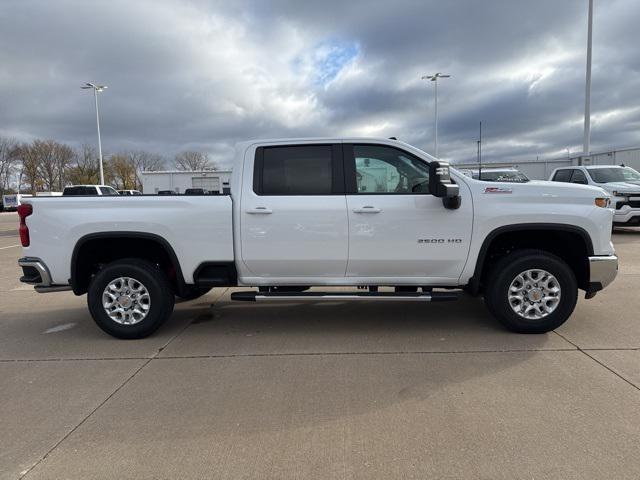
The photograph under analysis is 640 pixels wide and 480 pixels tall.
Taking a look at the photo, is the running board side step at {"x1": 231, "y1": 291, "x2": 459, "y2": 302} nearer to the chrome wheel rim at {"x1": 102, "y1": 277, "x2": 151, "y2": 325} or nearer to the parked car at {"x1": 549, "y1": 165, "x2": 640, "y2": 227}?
the chrome wheel rim at {"x1": 102, "y1": 277, "x2": 151, "y2": 325}

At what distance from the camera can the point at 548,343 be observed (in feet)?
14.6

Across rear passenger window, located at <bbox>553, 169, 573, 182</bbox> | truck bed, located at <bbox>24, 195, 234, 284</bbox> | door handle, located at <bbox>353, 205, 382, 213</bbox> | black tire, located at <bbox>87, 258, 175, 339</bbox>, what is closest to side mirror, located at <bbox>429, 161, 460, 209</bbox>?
door handle, located at <bbox>353, 205, 382, 213</bbox>

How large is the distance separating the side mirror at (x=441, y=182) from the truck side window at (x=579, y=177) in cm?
1112

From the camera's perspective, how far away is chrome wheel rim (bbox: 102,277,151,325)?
4.80 m

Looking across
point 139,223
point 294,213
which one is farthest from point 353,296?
point 139,223

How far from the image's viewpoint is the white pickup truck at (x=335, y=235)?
4.58 m

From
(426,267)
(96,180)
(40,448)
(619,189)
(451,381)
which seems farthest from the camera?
(96,180)

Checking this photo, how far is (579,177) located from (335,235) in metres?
12.1

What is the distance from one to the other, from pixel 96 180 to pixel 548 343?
82019 mm

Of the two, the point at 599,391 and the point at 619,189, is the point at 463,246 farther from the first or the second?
the point at 619,189

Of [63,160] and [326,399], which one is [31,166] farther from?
A: [326,399]

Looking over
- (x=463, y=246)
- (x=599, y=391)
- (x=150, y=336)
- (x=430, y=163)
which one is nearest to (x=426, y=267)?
(x=463, y=246)

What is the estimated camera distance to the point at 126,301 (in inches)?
190

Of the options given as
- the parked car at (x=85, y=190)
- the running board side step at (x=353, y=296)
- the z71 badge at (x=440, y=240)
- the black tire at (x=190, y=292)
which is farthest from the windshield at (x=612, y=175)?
the parked car at (x=85, y=190)
